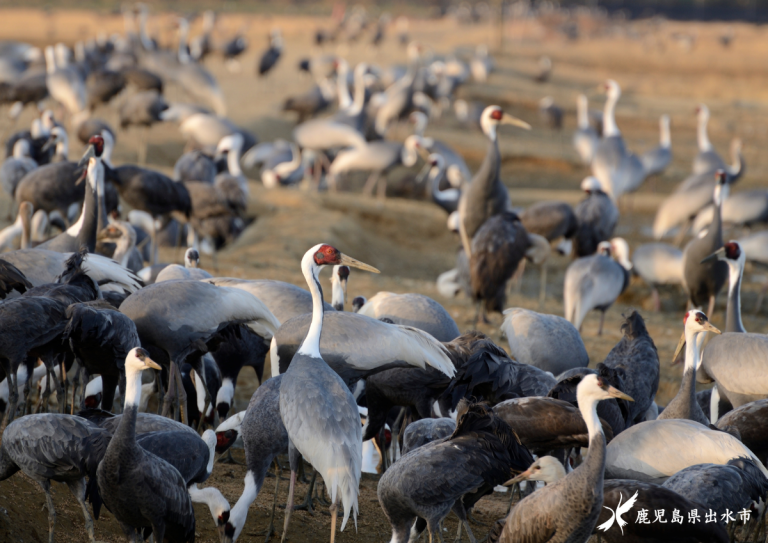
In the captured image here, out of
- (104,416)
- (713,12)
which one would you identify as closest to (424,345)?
(104,416)

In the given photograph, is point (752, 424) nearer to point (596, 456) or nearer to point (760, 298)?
point (596, 456)

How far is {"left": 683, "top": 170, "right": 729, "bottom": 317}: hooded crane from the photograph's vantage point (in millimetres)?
7863

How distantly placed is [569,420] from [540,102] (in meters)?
18.1

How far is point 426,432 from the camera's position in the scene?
439 cm

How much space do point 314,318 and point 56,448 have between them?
1.34 metres

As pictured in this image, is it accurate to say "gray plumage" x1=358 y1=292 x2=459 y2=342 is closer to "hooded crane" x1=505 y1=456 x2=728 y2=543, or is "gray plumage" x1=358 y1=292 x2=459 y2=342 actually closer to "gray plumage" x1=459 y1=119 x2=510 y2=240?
"hooded crane" x1=505 y1=456 x2=728 y2=543

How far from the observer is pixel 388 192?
1435cm

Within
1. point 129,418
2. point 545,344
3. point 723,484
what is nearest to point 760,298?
point 545,344

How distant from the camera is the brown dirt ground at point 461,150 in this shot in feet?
15.6

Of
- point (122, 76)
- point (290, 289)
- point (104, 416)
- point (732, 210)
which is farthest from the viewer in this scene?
point (122, 76)

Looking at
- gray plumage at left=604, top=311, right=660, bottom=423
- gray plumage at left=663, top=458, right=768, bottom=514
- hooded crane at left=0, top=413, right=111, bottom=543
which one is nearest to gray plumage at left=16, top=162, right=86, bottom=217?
hooded crane at left=0, top=413, right=111, bottom=543

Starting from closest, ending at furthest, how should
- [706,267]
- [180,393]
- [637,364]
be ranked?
[180,393]
[637,364]
[706,267]

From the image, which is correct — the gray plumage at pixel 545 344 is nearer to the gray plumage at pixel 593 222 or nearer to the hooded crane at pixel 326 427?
the hooded crane at pixel 326 427

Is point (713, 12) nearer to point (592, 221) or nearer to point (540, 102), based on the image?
point (540, 102)
